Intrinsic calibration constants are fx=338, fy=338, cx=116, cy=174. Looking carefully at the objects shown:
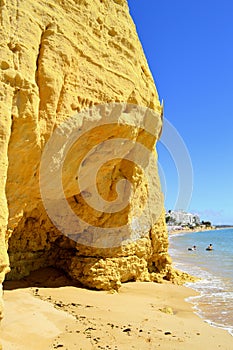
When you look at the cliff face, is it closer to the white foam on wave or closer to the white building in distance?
the white foam on wave

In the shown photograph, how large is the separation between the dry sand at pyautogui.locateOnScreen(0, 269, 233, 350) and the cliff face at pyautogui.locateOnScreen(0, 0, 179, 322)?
701mm

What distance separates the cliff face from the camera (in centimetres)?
520

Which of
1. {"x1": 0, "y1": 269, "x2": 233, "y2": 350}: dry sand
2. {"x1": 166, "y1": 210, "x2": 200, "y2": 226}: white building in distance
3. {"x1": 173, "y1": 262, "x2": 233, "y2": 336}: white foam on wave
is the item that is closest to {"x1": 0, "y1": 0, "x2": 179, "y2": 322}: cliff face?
{"x1": 0, "y1": 269, "x2": 233, "y2": 350}: dry sand

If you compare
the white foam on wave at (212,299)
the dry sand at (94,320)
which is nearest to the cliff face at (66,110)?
the dry sand at (94,320)

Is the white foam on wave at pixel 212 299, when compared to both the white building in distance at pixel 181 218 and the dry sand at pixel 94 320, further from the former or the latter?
the white building in distance at pixel 181 218

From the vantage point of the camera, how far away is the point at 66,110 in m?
6.37

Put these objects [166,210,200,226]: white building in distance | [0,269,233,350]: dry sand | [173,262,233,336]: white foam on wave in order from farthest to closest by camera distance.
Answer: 1. [166,210,200,226]: white building in distance
2. [173,262,233,336]: white foam on wave
3. [0,269,233,350]: dry sand

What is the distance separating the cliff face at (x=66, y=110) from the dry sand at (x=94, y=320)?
2.30 ft

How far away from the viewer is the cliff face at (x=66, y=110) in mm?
5195

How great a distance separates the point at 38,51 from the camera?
5.80 meters

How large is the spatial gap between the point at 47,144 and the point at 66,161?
0.82 m

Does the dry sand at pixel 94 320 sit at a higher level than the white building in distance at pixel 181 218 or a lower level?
lower

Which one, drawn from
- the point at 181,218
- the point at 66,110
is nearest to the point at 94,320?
the point at 66,110

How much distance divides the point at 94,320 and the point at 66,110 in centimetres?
396
